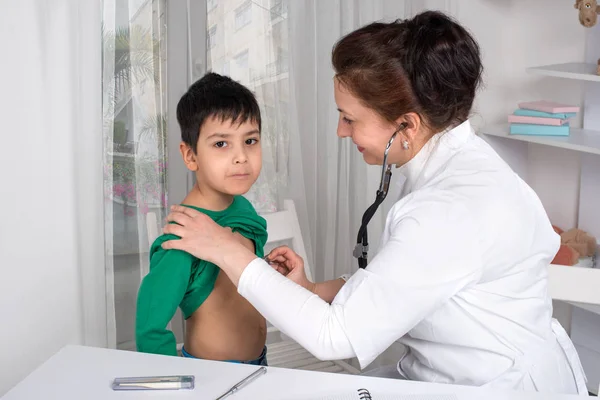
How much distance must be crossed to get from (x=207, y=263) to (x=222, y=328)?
16cm

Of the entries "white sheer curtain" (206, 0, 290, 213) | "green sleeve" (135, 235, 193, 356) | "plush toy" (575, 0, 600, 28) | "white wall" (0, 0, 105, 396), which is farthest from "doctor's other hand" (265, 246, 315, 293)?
"plush toy" (575, 0, 600, 28)

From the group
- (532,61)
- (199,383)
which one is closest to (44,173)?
(199,383)

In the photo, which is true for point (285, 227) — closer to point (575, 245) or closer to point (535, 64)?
point (575, 245)

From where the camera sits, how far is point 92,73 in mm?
2188

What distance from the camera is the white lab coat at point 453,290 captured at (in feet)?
4.54

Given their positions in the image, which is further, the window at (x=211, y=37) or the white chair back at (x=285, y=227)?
the window at (x=211, y=37)

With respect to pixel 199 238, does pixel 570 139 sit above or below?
above

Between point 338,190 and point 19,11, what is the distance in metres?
1.26

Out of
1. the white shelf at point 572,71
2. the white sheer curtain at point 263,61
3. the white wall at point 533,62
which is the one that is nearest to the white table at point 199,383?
the white sheer curtain at point 263,61

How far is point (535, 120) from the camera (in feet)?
9.27

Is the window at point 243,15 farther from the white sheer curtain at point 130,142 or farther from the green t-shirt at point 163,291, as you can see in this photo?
the green t-shirt at point 163,291

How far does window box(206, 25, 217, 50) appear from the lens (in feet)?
8.30

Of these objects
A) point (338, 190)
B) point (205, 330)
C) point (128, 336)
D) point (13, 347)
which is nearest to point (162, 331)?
point (205, 330)

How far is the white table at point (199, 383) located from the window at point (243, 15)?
146cm
